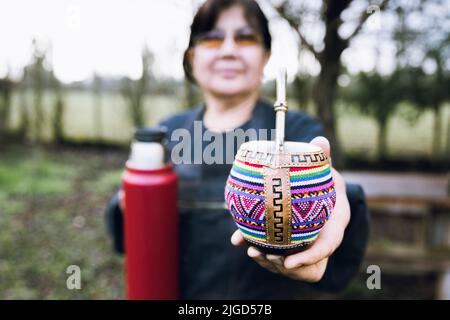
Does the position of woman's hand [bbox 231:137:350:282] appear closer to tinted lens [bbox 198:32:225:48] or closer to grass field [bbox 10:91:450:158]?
tinted lens [bbox 198:32:225:48]

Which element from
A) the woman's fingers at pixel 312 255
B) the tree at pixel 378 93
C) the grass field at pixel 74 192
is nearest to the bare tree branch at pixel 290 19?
the woman's fingers at pixel 312 255

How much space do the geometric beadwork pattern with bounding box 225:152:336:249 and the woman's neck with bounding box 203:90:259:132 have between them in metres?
0.36

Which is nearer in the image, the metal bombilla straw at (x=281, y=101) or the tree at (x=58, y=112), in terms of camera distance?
the metal bombilla straw at (x=281, y=101)

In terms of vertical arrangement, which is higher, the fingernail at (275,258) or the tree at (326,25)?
the tree at (326,25)

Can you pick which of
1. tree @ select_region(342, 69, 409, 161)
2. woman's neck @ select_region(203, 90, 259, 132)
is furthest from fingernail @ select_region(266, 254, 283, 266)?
tree @ select_region(342, 69, 409, 161)

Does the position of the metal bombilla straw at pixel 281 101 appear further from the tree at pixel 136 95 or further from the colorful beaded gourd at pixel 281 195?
the tree at pixel 136 95

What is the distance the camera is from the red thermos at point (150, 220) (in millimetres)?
860

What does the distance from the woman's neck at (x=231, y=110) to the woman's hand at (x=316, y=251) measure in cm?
33

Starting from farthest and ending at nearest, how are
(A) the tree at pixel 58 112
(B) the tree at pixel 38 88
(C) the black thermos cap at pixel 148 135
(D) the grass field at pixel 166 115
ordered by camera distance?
(A) the tree at pixel 58 112
(B) the tree at pixel 38 88
(D) the grass field at pixel 166 115
(C) the black thermos cap at pixel 148 135

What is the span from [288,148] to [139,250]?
0.55 m

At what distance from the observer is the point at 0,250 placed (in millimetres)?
2305

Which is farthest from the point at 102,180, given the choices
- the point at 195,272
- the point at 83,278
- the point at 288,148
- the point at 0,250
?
the point at 288,148

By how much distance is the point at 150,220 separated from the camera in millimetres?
895

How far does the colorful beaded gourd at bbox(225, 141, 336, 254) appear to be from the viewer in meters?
0.49
